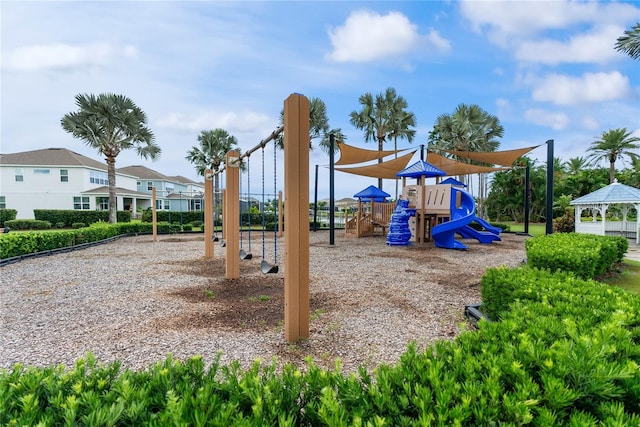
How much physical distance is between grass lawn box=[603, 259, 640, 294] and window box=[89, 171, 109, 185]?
3307 centimetres

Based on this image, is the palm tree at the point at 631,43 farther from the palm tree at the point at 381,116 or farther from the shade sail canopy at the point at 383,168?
the palm tree at the point at 381,116

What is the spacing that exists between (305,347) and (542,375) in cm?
205

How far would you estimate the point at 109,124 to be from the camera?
53.9ft

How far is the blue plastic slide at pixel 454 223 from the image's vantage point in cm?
965

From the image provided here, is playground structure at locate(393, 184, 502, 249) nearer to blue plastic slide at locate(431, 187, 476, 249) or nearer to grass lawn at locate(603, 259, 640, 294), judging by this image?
blue plastic slide at locate(431, 187, 476, 249)

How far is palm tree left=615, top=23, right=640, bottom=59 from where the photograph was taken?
12180 mm

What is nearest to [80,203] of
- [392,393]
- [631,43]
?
[392,393]

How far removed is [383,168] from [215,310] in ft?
34.5

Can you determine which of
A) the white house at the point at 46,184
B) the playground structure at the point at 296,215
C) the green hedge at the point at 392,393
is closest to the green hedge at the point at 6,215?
the white house at the point at 46,184

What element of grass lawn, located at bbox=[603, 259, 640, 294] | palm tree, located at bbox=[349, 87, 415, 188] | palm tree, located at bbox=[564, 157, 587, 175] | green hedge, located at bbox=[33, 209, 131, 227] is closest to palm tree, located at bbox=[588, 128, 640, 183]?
palm tree, located at bbox=[564, 157, 587, 175]

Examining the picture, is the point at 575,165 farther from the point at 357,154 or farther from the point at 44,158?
the point at 44,158

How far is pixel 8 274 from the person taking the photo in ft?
20.3

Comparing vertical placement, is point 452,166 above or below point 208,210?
above

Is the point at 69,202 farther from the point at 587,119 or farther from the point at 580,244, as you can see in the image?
the point at 587,119
